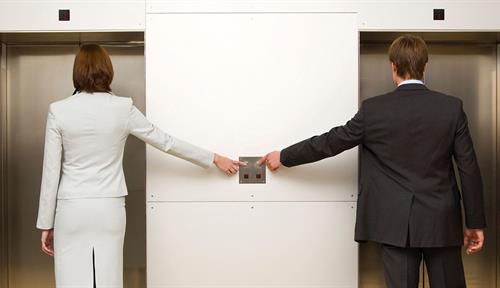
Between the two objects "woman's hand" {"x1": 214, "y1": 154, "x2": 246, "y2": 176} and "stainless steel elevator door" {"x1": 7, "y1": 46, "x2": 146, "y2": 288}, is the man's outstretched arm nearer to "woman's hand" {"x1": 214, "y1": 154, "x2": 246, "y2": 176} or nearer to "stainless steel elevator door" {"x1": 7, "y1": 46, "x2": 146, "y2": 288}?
"woman's hand" {"x1": 214, "y1": 154, "x2": 246, "y2": 176}

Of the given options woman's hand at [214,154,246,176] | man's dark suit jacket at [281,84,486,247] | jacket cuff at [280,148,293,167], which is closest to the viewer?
man's dark suit jacket at [281,84,486,247]

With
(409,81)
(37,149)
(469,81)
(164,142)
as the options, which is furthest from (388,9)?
(37,149)

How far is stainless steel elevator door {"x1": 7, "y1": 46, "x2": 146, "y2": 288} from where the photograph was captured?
3.45m

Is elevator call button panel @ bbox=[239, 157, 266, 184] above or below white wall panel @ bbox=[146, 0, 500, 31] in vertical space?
below

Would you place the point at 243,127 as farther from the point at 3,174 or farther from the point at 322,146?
the point at 3,174

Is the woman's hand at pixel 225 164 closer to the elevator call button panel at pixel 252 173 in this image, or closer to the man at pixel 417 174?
the elevator call button panel at pixel 252 173

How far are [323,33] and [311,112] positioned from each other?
1.47 feet

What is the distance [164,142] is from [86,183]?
1.51 ft

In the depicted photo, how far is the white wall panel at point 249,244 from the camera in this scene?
3.12 meters

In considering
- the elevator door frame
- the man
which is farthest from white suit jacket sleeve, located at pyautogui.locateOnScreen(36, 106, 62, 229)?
the man

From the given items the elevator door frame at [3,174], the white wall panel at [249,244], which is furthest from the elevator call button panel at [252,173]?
the elevator door frame at [3,174]

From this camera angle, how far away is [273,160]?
3.01 m

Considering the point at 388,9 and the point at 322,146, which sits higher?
the point at 388,9

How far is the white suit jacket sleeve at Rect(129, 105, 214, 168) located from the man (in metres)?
0.83
